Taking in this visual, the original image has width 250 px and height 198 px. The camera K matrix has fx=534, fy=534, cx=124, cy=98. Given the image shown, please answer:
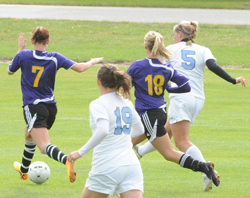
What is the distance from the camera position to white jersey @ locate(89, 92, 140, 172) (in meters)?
5.07

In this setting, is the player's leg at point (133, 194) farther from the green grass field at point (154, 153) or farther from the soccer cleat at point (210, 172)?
the green grass field at point (154, 153)

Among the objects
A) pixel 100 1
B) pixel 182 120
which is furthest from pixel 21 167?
pixel 100 1

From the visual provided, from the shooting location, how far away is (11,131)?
1105 cm

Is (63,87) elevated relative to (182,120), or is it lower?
lower

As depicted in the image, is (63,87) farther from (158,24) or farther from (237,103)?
(158,24)

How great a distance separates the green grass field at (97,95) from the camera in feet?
24.2

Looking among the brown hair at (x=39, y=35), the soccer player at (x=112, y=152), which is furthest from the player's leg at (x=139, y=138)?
the soccer player at (x=112, y=152)

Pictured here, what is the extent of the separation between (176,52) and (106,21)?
22.7 m

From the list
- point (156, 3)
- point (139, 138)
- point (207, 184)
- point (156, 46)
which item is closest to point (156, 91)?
point (156, 46)

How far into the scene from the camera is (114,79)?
5250mm

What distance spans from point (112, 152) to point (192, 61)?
2.82 m

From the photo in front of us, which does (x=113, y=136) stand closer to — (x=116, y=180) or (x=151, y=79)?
(x=116, y=180)

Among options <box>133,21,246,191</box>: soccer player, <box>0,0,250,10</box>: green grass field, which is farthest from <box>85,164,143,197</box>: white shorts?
Answer: <box>0,0,250,10</box>: green grass field

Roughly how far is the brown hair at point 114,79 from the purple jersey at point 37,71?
180cm
